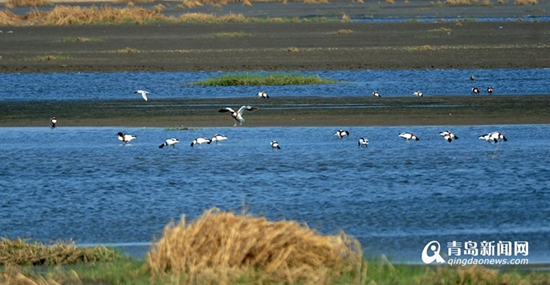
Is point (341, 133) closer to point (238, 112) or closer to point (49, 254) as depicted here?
point (238, 112)

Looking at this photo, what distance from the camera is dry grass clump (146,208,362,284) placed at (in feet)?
25.8

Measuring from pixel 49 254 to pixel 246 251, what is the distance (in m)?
1.94

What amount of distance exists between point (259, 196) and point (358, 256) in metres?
5.06

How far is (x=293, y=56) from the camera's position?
1414 inches

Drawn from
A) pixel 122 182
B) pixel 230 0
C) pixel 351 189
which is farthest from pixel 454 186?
pixel 230 0

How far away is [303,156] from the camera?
16547 mm

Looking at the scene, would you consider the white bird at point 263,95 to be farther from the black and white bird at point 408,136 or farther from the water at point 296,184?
the black and white bird at point 408,136

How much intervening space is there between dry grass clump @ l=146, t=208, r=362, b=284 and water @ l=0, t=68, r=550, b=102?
16647 millimetres

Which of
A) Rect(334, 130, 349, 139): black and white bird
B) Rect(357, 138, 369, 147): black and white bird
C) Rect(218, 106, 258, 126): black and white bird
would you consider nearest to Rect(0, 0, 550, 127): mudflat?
Rect(218, 106, 258, 126): black and white bird

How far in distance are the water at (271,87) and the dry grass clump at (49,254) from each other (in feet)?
52.5

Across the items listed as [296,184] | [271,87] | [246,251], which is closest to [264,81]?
[271,87]

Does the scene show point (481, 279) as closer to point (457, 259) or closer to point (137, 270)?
point (457, 259)

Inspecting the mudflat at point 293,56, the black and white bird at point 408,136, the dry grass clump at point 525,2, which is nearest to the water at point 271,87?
the mudflat at point 293,56

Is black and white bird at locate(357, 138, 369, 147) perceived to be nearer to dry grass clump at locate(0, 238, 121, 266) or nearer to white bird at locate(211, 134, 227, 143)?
white bird at locate(211, 134, 227, 143)
